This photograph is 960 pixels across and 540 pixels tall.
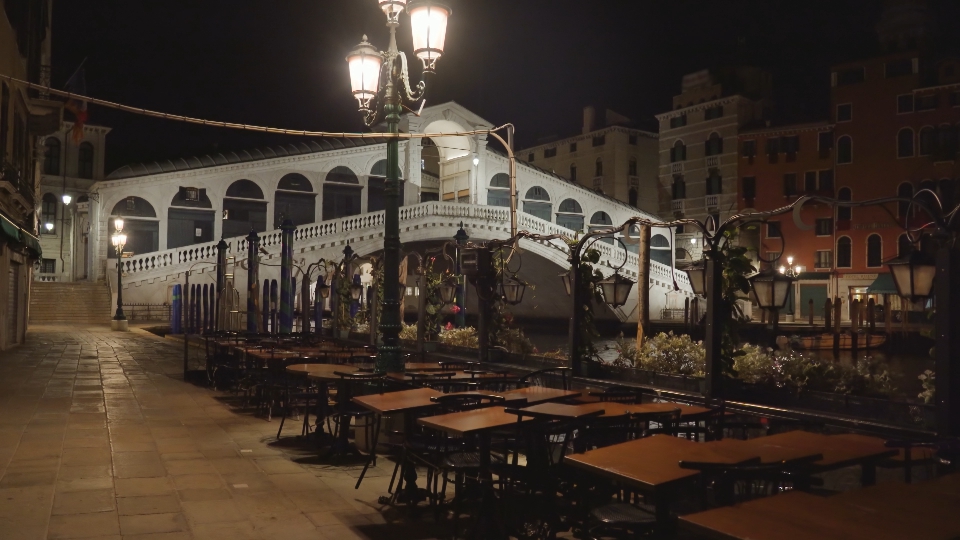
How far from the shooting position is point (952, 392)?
392 cm

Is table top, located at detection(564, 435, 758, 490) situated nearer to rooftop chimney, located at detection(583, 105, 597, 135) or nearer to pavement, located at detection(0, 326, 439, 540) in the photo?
pavement, located at detection(0, 326, 439, 540)

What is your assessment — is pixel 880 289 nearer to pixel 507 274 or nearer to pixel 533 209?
pixel 533 209

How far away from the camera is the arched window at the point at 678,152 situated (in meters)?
40.5

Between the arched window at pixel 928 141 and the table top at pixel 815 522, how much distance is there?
34.9m

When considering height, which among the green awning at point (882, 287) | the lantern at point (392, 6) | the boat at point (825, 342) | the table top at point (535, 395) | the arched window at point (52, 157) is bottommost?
the boat at point (825, 342)

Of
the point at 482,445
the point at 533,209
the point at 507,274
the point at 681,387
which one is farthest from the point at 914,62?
the point at 482,445

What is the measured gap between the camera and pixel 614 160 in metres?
43.1

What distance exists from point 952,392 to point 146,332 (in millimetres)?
21253

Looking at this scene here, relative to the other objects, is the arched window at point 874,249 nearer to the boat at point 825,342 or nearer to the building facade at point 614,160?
the boat at point 825,342

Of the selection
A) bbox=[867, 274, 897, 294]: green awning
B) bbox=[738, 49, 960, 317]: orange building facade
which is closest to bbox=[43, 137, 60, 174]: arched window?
bbox=[738, 49, 960, 317]: orange building facade

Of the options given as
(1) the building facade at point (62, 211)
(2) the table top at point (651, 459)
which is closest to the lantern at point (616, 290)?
(2) the table top at point (651, 459)

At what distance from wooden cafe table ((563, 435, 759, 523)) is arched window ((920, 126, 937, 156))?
112ft

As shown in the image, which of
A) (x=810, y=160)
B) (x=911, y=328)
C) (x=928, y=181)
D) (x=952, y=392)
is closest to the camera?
(x=952, y=392)

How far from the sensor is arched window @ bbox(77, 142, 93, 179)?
32719 millimetres
